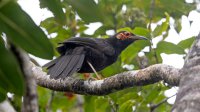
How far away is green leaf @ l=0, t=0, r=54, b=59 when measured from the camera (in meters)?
1.50

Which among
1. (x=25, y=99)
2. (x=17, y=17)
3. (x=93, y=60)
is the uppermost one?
(x=93, y=60)

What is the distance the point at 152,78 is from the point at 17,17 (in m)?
2.18

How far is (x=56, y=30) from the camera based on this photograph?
5.27m

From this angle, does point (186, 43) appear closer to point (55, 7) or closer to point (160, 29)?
point (160, 29)

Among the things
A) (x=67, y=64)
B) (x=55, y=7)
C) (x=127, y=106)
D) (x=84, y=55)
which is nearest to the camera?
(x=55, y=7)

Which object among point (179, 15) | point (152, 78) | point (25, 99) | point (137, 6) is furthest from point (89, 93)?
point (25, 99)

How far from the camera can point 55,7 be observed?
163cm

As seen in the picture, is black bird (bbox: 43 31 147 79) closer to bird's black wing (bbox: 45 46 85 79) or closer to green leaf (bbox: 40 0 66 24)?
bird's black wing (bbox: 45 46 85 79)

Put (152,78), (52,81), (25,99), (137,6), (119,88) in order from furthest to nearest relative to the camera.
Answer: (137,6) < (52,81) < (119,88) < (152,78) < (25,99)

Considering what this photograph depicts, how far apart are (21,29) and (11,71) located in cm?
19

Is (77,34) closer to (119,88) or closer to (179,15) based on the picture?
(179,15)

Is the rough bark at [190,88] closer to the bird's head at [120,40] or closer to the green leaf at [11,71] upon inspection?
the green leaf at [11,71]

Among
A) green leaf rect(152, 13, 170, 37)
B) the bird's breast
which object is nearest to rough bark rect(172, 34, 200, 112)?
green leaf rect(152, 13, 170, 37)

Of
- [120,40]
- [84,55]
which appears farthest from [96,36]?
[120,40]
